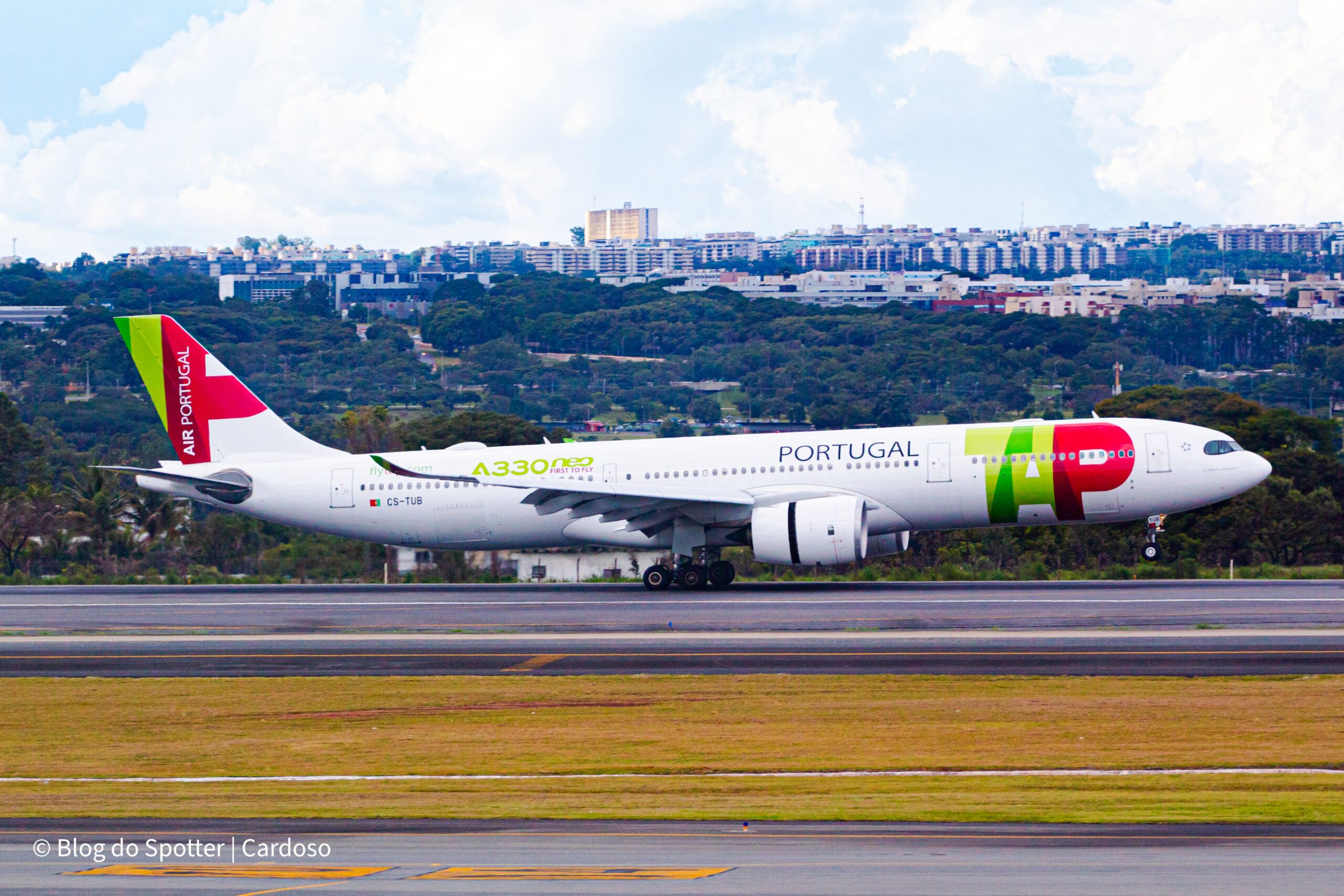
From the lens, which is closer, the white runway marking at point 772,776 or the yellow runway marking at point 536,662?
the white runway marking at point 772,776

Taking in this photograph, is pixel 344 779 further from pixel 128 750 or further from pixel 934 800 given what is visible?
pixel 934 800

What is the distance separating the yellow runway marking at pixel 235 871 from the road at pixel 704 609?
59.7 ft

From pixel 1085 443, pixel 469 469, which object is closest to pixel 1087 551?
pixel 1085 443

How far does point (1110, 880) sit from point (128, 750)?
47.6ft

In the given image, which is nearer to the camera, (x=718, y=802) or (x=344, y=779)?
(x=718, y=802)

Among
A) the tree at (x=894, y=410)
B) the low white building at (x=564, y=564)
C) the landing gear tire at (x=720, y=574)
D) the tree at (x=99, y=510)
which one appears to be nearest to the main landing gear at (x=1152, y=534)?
the landing gear tire at (x=720, y=574)

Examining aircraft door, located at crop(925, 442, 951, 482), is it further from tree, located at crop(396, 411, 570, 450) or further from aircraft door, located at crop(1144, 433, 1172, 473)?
tree, located at crop(396, 411, 570, 450)

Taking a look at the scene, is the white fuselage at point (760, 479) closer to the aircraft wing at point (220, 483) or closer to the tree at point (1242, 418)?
the aircraft wing at point (220, 483)

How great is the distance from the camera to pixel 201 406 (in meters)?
43.3

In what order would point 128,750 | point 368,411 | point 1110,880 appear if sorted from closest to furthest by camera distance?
point 1110,880, point 128,750, point 368,411

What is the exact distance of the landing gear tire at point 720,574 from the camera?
40.2 m

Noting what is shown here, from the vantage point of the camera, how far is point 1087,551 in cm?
5544

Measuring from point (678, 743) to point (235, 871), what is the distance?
8.33 metres

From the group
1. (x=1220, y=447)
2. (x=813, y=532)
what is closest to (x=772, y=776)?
(x=813, y=532)
